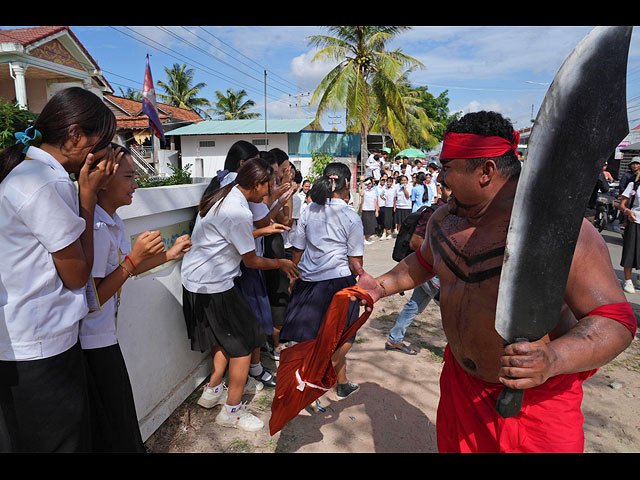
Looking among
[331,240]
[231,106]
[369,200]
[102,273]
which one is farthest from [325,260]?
[231,106]

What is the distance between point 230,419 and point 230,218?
152 cm

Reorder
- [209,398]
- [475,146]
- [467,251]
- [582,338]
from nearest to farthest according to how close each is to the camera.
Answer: [582,338], [475,146], [467,251], [209,398]

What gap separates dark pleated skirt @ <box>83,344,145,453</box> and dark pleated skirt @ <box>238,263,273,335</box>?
141 cm

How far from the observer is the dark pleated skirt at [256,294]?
3285 mm

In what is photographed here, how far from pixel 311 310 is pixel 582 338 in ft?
7.38

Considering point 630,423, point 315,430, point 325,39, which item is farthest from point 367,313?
point 325,39

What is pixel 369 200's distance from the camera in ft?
33.9

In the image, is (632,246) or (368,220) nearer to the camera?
(632,246)

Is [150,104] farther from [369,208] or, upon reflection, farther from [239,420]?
[239,420]

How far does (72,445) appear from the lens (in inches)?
59.8

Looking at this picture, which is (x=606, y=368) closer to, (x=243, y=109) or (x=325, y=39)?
(x=325, y=39)

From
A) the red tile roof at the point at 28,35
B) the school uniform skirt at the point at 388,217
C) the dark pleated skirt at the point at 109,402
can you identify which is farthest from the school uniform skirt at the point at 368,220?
the red tile roof at the point at 28,35

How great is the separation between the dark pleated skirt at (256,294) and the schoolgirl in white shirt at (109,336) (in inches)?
52.5

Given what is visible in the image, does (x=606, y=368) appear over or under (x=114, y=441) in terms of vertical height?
under
